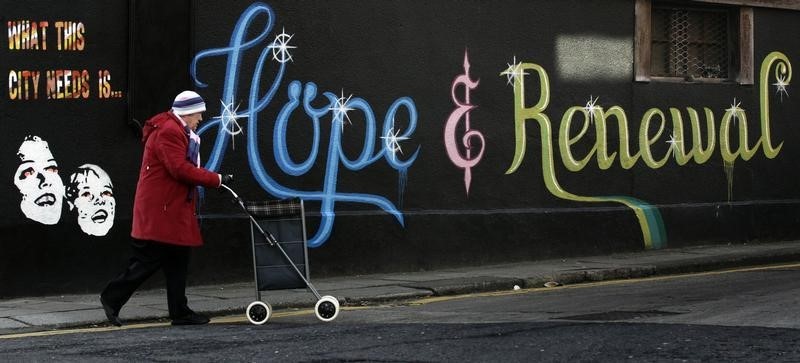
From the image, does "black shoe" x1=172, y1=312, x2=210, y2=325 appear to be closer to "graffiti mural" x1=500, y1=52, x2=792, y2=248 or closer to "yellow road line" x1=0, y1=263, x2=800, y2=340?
"yellow road line" x1=0, y1=263, x2=800, y2=340

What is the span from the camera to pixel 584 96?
573 inches

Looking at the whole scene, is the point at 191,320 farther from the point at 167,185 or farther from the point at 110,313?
the point at 167,185

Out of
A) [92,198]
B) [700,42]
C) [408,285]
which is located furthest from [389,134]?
[700,42]

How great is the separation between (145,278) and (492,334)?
275 cm

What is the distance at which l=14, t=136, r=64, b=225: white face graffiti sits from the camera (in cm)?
1095

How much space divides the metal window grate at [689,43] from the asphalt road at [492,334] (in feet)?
17.1

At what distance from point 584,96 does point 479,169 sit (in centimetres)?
176

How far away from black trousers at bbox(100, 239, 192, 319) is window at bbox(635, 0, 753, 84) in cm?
776

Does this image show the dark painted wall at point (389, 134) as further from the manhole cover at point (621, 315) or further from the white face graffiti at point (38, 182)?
the manhole cover at point (621, 315)

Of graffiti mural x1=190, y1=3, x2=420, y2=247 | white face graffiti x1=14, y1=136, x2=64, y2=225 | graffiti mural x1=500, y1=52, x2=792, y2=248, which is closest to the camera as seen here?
white face graffiti x1=14, y1=136, x2=64, y2=225

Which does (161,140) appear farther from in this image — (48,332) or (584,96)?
(584,96)

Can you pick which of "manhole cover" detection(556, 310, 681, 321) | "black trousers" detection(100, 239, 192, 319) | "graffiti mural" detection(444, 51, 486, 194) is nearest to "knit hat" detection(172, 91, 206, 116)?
"black trousers" detection(100, 239, 192, 319)

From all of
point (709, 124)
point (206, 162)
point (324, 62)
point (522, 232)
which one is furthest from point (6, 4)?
point (709, 124)

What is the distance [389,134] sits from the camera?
13.1 meters
